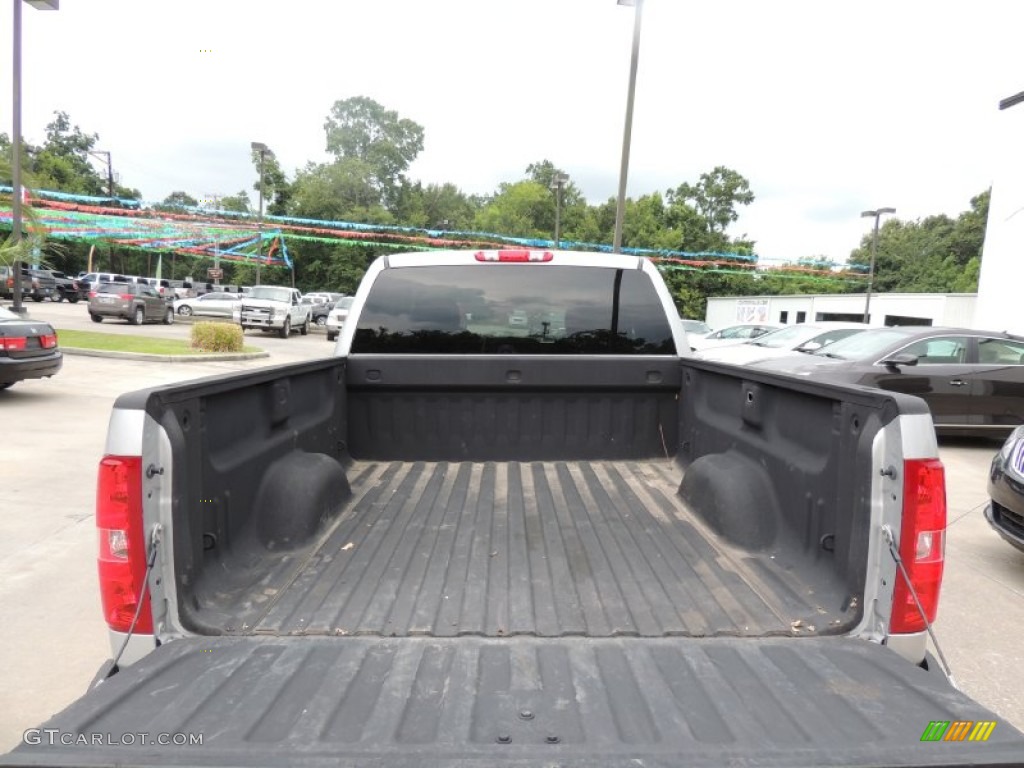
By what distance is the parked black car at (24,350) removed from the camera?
948 centimetres

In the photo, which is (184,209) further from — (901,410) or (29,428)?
(901,410)

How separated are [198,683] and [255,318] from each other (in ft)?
91.2

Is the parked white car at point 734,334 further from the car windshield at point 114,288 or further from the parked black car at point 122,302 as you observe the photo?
the car windshield at point 114,288

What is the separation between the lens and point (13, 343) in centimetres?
954

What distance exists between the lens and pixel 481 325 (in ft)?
13.2

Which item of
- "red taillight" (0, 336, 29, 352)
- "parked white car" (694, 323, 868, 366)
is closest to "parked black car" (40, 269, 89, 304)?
"red taillight" (0, 336, 29, 352)

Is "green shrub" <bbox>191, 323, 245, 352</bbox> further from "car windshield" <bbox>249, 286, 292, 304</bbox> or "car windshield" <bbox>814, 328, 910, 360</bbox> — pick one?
"car windshield" <bbox>814, 328, 910, 360</bbox>

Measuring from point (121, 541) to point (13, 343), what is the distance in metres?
9.93

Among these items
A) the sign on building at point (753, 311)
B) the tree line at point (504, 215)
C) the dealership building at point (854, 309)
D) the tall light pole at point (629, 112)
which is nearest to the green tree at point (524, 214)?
the tree line at point (504, 215)

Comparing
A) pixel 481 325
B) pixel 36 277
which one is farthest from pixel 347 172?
pixel 481 325

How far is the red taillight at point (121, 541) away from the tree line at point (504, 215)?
4453 centimetres

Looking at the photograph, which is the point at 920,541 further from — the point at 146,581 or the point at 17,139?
the point at 17,139

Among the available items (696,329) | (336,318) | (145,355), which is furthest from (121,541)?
(336,318)

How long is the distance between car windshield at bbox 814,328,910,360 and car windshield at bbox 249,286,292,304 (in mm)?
23685
